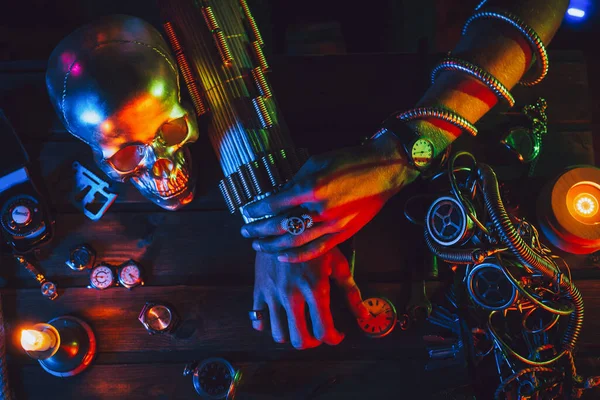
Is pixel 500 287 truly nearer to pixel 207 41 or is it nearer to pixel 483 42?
pixel 483 42

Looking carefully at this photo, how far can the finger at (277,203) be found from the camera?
1105 millimetres

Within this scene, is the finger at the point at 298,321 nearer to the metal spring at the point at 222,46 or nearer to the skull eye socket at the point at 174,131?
the skull eye socket at the point at 174,131

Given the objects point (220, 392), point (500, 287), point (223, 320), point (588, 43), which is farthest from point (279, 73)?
point (588, 43)

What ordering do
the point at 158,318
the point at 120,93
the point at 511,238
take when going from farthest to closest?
1. the point at 158,318
2. the point at 120,93
3. the point at 511,238

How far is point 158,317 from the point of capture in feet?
4.52

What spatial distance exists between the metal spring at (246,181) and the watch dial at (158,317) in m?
0.52

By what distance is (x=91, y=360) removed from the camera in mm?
1396

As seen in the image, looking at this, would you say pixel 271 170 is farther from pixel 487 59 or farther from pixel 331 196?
pixel 487 59

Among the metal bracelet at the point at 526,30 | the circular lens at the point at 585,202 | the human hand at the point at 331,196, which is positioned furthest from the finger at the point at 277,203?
the circular lens at the point at 585,202

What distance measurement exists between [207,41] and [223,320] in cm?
96

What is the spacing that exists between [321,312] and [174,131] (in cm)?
73

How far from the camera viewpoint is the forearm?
3.70 feet

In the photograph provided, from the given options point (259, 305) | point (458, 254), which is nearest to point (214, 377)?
point (259, 305)

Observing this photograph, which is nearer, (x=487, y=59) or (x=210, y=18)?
(x=487, y=59)
